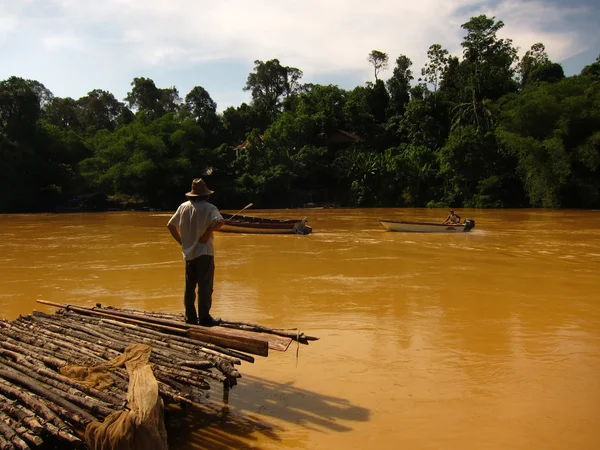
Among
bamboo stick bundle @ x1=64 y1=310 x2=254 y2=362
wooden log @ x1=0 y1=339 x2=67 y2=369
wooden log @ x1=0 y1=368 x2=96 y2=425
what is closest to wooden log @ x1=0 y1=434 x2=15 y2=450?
wooden log @ x1=0 y1=368 x2=96 y2=425

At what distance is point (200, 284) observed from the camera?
189 inches

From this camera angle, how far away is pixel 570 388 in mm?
5012

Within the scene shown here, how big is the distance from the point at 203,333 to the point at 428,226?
15.8 metres

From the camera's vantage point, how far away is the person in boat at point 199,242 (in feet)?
15.6

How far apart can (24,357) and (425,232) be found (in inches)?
667

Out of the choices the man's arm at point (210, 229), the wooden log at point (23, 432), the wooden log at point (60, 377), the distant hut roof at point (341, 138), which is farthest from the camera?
the distant hut roof at point (341, 138)

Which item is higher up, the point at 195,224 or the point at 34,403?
the point at 195,224

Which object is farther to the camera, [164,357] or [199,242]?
[199,242]

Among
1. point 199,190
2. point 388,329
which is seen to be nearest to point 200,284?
point 199,190

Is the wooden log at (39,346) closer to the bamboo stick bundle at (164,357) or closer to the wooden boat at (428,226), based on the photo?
the bamboo stick bundle at (164,357)

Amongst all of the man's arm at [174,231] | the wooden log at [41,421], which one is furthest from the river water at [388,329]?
the man's arm at [174,231]

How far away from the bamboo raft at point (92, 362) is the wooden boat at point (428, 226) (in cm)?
1507

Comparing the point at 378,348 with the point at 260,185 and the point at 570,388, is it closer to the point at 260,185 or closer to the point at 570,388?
the point at 570,388

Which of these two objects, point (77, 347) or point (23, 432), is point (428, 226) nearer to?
point (77, 347)
